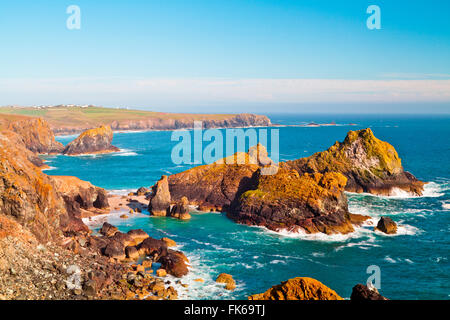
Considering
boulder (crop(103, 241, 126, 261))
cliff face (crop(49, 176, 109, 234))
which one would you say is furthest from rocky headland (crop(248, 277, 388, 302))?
cliff face (crop(49, 176, 109, 234))

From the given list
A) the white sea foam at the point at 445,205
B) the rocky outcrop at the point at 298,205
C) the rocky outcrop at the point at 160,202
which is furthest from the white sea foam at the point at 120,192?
the white sea foam at the point at 445,205

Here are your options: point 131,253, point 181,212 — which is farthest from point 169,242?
point 181,212

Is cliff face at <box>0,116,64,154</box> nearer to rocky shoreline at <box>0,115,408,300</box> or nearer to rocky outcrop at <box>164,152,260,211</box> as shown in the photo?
rocky shoreline at <box>0,115,408,300</box>

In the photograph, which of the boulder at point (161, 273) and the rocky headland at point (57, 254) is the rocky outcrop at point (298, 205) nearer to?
the rocky headland at point (57, 254)

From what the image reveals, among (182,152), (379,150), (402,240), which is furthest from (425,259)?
(182,152)

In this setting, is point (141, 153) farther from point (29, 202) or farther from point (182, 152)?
point (29, 202)

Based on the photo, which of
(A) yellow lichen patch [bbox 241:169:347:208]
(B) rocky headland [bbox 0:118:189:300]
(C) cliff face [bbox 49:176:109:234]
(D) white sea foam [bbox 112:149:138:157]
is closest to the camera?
(B) rocky headland [bbox 0:118:189:300]
